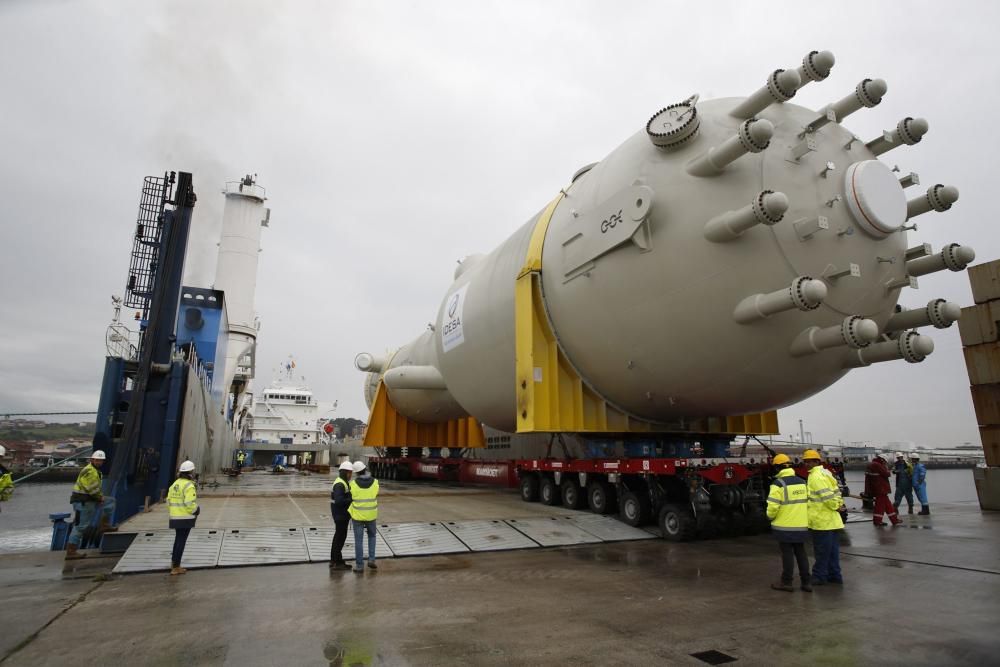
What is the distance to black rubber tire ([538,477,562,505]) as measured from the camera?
1134 centimetres

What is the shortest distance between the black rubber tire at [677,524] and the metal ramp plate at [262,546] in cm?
517

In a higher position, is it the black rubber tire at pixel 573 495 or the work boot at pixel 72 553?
the black rubber tire at pixel 573 495

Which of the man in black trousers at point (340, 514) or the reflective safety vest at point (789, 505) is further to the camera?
the man in black trousers at point (340, 514)

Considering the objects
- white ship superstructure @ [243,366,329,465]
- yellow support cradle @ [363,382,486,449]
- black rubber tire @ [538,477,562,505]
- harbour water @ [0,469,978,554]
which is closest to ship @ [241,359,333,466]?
white ship superstructure @ [243,366,329,465]

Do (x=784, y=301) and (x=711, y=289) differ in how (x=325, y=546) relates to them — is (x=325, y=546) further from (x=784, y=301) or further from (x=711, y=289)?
(x=784, y=301)

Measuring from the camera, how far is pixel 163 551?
6.93 meters

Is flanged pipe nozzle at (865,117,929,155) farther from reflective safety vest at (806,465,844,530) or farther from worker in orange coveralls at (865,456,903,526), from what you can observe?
worker in orange coveralls at (865,456,903,526)

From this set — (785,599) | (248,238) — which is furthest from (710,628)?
(248,238)

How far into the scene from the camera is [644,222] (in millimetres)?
7680

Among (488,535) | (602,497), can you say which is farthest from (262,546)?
(602,497)

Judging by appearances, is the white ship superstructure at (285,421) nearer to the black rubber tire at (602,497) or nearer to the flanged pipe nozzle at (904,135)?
the black rubber tire at (602,497)

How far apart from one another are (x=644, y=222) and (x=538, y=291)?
2582 millimetres

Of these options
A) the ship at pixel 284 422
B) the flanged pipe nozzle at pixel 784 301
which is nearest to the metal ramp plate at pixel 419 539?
the flanged pipe nozzle at pixel 784 301

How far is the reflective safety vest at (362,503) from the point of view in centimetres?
676
